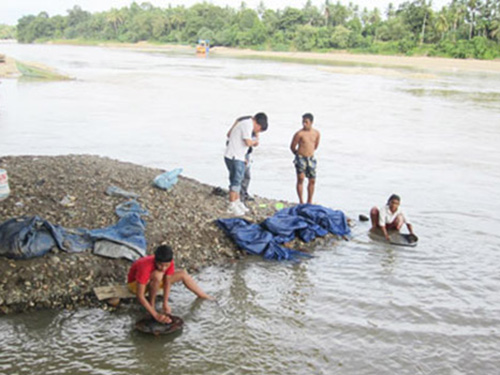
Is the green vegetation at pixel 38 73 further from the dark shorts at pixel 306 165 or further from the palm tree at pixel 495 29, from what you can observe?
the palm tree at pixel 495 29

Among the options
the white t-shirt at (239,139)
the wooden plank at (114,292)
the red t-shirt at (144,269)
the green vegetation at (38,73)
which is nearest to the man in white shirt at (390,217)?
the white t-shirt at (239,139)

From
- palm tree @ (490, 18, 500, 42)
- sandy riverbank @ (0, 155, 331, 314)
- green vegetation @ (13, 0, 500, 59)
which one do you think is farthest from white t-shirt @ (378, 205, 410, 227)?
palm tree @ (490, 18, 500, 42)

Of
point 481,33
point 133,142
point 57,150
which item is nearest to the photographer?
point 57,150

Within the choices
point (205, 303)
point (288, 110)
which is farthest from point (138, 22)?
point (205, 303)

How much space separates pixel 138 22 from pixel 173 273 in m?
131

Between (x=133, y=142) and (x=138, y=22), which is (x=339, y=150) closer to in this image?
(x=133, y=142)

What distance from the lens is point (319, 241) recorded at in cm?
747

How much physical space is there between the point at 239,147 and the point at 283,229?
4.61 ft

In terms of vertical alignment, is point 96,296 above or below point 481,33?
below

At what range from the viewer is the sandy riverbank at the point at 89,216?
16.7ft

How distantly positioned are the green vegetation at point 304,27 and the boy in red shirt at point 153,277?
67.8 m

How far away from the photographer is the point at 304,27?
87.6m

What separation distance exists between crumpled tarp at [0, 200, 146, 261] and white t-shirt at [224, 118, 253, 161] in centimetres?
191

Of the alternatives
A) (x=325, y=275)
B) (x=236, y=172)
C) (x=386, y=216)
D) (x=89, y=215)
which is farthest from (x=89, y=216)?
(x=386, y=216)
